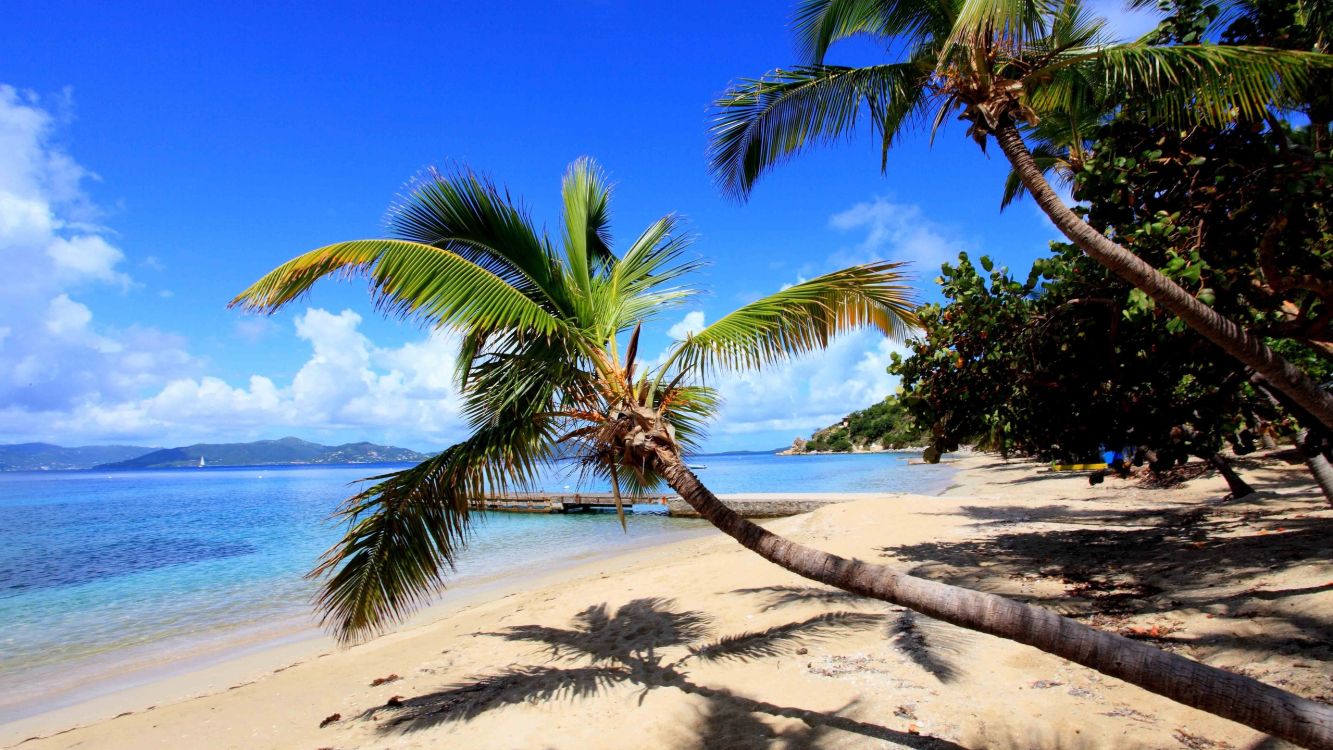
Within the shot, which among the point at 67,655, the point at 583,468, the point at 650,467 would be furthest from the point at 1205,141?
the point at 67,655

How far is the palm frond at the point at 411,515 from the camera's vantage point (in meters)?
4.42

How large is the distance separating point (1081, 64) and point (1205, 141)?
1.58 metres

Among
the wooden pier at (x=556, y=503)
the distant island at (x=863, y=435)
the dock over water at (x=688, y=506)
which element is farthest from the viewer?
the distant island at (x=863, y=435)

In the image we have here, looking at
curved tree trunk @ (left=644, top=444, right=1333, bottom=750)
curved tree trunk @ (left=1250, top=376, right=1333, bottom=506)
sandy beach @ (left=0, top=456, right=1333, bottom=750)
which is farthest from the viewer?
curved tree trunk @ (left=1250, top=376, right=1333, bottom=506)

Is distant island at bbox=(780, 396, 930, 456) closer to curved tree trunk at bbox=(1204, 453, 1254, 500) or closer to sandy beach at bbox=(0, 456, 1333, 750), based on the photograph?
curved tree trunk at bbox=(1204, 453, 1254, 500)

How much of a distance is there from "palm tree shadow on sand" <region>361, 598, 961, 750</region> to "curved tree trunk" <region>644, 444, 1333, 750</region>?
1.26 meters

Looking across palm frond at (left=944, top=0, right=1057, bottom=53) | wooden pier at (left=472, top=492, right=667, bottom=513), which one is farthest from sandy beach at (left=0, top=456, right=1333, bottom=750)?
wooden pier at (left=472, top=492, right=667, bottom=513)

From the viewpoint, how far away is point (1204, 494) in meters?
13.9

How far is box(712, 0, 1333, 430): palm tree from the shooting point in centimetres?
399

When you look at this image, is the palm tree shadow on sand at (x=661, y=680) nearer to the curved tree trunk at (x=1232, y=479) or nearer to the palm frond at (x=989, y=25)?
the palm frond at (x=989, y=25)

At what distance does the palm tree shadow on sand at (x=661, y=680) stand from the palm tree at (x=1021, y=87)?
3019 millimetres

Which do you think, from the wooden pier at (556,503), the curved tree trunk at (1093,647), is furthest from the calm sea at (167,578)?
the curved tree trunk at (1093,647)

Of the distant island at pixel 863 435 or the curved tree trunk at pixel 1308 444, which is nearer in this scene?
the curved tree trunk at pixel 1308 444

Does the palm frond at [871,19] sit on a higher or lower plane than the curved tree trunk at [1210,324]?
higher
